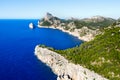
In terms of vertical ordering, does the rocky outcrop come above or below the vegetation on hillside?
below

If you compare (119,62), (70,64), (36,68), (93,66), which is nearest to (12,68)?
(36,68)

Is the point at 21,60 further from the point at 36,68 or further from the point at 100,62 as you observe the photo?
the point at 100,62

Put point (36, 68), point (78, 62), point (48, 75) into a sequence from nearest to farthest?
point (78, 62), point (48, 75), point (36, 68)

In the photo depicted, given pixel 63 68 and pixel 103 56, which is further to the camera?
pixel 63 68

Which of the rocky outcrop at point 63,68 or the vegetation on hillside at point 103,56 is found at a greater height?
the vegetation on hillside at point 103,56

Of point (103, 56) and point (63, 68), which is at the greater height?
point (103, 56)
